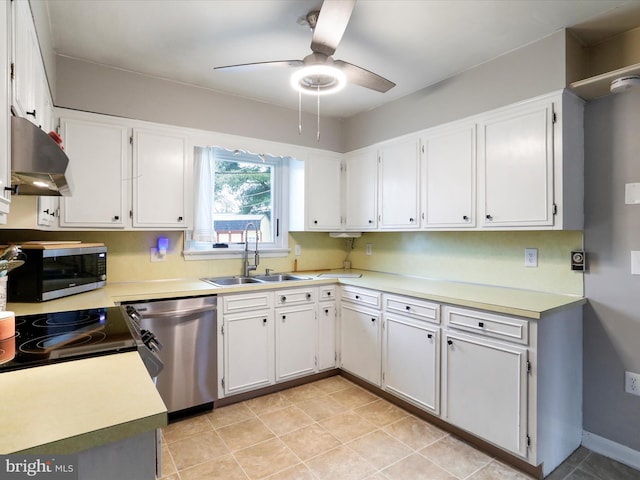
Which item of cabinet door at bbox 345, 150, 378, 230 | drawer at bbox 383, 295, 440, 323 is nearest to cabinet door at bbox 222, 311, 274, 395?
drawer at bbox 383, 295, 440, 323

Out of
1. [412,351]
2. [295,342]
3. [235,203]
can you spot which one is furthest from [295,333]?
[235,203]

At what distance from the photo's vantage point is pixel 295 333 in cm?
296

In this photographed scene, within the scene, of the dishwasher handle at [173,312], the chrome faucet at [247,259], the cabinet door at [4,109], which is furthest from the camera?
the chrome faucet at [247,259]

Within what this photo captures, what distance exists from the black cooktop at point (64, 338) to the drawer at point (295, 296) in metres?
1.28

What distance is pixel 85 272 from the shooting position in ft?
7.57

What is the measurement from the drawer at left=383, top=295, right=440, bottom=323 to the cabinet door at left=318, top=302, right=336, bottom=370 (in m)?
0.61

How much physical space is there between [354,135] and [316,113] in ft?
1.45

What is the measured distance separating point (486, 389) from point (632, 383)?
2.68 feet

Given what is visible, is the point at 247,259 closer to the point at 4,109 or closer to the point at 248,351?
the point at 248,351

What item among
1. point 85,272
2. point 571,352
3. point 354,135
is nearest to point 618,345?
point 571,352

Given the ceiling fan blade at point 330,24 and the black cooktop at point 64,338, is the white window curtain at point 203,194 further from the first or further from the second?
the ceiling fan blade at point 330,24

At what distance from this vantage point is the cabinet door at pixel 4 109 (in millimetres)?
1066

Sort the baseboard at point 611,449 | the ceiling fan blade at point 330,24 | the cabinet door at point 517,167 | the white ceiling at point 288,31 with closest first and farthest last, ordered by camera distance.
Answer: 1. the ceiling fan blade at point 330,24
2. the white ceiling at point 288,31
3. the baseboard at point 611,449
4. the cabinet door at point 517,167

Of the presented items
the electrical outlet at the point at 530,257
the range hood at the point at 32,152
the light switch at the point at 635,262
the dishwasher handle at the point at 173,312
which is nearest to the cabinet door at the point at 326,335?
the dishwasher handle at the point at 173,312
